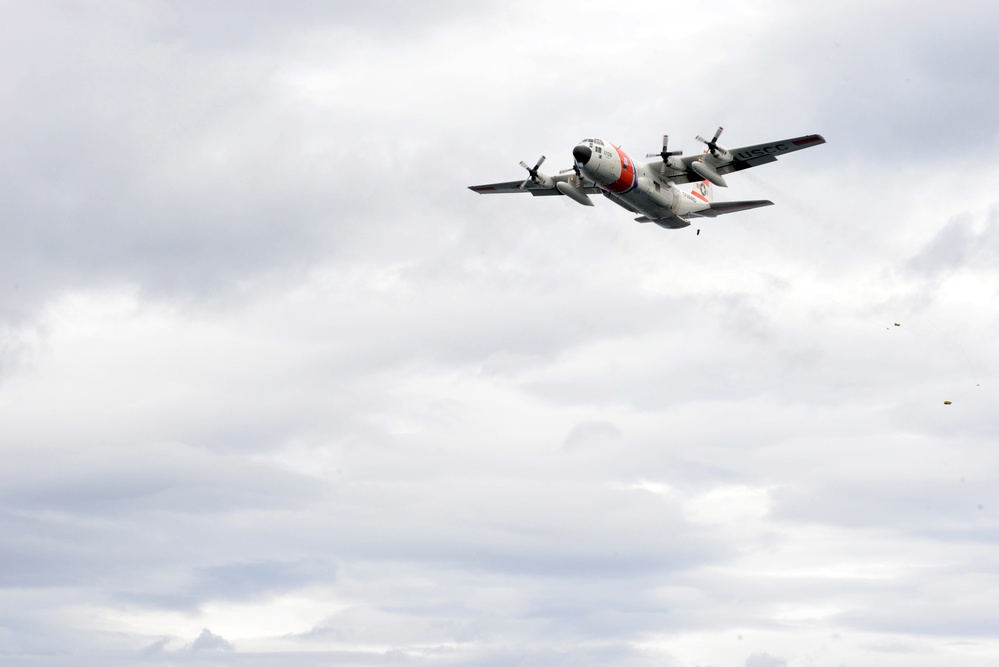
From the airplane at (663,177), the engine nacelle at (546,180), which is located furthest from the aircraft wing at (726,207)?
the engine nacelle at (546,180)

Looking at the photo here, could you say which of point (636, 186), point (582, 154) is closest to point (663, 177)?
point (636, 186)

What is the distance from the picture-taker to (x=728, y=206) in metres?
87.9

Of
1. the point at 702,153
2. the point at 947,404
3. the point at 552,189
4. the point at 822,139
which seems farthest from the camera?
the point at 552,189

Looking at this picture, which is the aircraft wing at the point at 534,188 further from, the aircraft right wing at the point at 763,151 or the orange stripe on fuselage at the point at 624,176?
the aircraft right wing at the point at 763,151

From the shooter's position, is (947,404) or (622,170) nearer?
(947,404)

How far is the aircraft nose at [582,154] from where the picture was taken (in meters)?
81.1

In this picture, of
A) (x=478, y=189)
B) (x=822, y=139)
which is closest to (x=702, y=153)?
(x=822, y=139)

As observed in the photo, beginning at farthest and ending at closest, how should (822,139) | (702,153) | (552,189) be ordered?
(552,189)
(702,153)
(822,139)

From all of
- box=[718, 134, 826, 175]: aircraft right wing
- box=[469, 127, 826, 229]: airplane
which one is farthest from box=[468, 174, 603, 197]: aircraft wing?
box=[718, 134, 826, 175]: aircraft right wing

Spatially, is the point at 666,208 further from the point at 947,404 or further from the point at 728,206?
the point at 947,404

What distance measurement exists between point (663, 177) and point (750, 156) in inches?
251

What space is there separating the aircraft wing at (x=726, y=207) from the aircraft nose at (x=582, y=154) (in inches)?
459

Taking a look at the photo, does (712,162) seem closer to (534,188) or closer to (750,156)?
(750,156)

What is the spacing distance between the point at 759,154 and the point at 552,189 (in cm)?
1709
